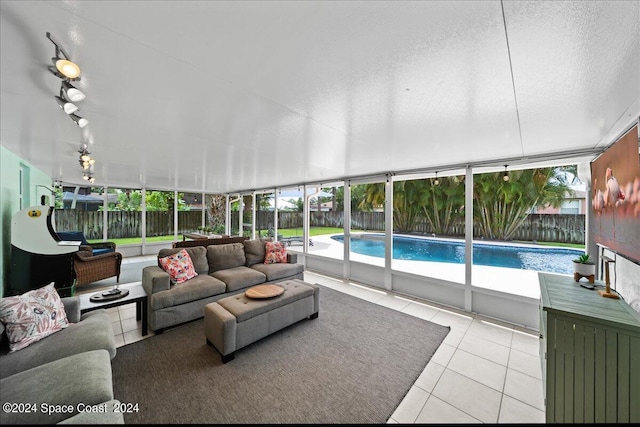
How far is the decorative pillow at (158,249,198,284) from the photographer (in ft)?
10.5

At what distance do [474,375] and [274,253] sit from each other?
137 inches

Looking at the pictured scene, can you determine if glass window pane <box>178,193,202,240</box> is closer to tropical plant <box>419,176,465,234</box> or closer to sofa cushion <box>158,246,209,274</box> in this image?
sofa cushion <box>158,246,209,274</box>

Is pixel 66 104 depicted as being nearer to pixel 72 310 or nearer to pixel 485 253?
pixel 72 310

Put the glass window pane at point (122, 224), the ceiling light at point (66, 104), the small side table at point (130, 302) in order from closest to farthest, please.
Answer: the ceiling light at point (66, 104) → the small side table at point (130, 302) → the glass window pane at point (122, 224)

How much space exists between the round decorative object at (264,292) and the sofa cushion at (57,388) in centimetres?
138

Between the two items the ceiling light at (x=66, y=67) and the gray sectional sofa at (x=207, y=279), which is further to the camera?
the gray sectional sofa at (x=207, y=279)

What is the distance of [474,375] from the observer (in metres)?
2.11

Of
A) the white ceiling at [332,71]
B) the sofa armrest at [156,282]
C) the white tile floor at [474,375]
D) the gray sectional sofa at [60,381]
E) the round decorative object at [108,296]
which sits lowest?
the white tile floor at [474,375]

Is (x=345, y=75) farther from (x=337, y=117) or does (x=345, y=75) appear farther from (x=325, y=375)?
(x=325, y=375)

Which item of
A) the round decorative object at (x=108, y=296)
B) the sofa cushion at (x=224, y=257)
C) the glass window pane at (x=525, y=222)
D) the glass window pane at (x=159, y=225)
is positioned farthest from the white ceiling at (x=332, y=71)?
the glass window pane at (x=159, y=225)

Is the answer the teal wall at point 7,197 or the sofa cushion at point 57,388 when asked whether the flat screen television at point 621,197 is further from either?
the teal wall at point 7,197

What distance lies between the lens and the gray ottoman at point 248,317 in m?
2.25

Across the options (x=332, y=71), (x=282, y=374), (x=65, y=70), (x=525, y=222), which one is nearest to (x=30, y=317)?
(x=65, y=70)

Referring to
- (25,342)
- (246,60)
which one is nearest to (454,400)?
(246,60)
